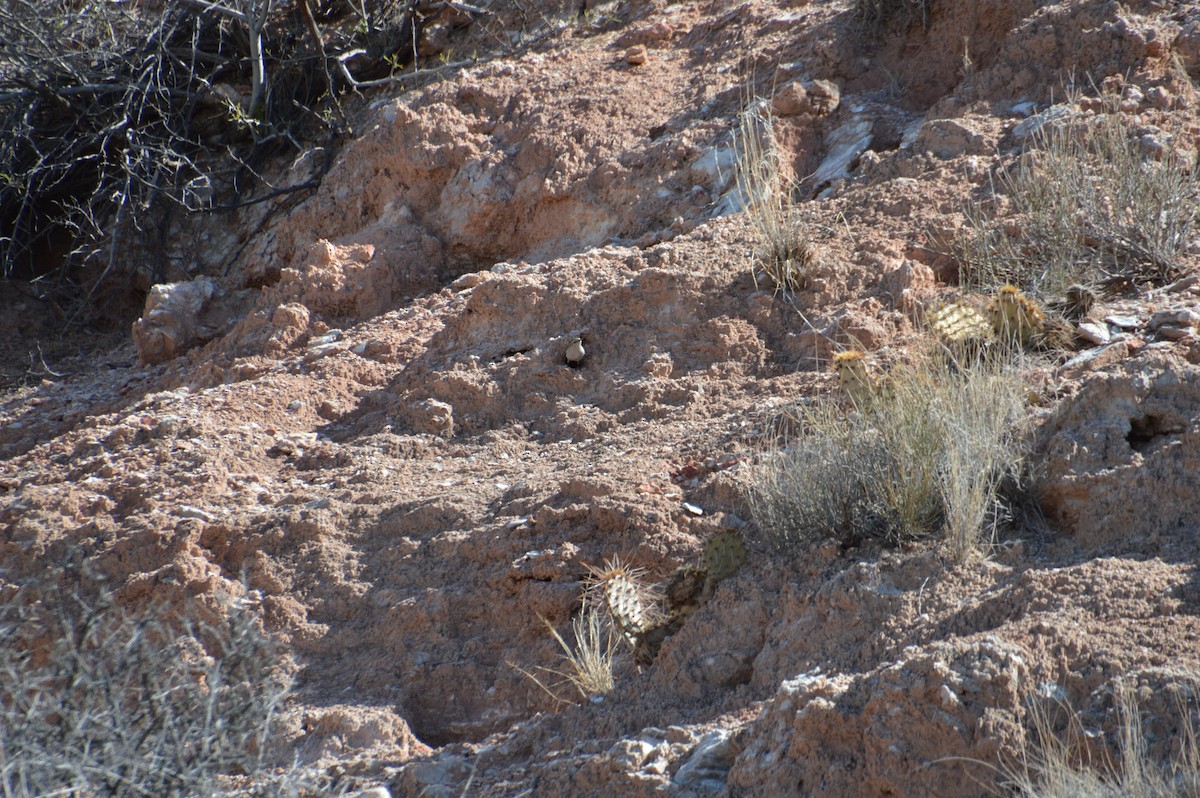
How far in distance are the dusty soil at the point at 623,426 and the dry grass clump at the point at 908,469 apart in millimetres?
93

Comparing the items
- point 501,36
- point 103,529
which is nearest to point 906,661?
point 103,529

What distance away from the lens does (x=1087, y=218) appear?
14.4 ft

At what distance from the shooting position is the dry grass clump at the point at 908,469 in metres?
2.97

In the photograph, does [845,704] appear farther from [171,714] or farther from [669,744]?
[171,714]

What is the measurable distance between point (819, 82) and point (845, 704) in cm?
399

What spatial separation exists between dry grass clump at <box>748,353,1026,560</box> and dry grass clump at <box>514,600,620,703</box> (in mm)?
562

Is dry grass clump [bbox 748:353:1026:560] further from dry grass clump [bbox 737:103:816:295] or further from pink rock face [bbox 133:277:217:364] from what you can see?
pink rock face [bbox 133:277:217:364]

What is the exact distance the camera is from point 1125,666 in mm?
2254

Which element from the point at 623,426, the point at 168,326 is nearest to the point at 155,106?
the point at 168,326

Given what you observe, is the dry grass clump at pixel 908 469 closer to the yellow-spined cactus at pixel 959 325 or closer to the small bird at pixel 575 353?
the yellow-spined cactus at pixel 959 325

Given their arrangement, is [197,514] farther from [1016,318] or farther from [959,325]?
[1016,318]


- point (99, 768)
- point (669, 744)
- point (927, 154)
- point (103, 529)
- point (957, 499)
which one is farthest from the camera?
point (927, 154)

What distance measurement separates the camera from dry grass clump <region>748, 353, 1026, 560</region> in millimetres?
2971

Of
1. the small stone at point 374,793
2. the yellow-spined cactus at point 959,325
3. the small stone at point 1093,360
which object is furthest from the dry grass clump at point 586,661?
the small stone at point 1093,360
